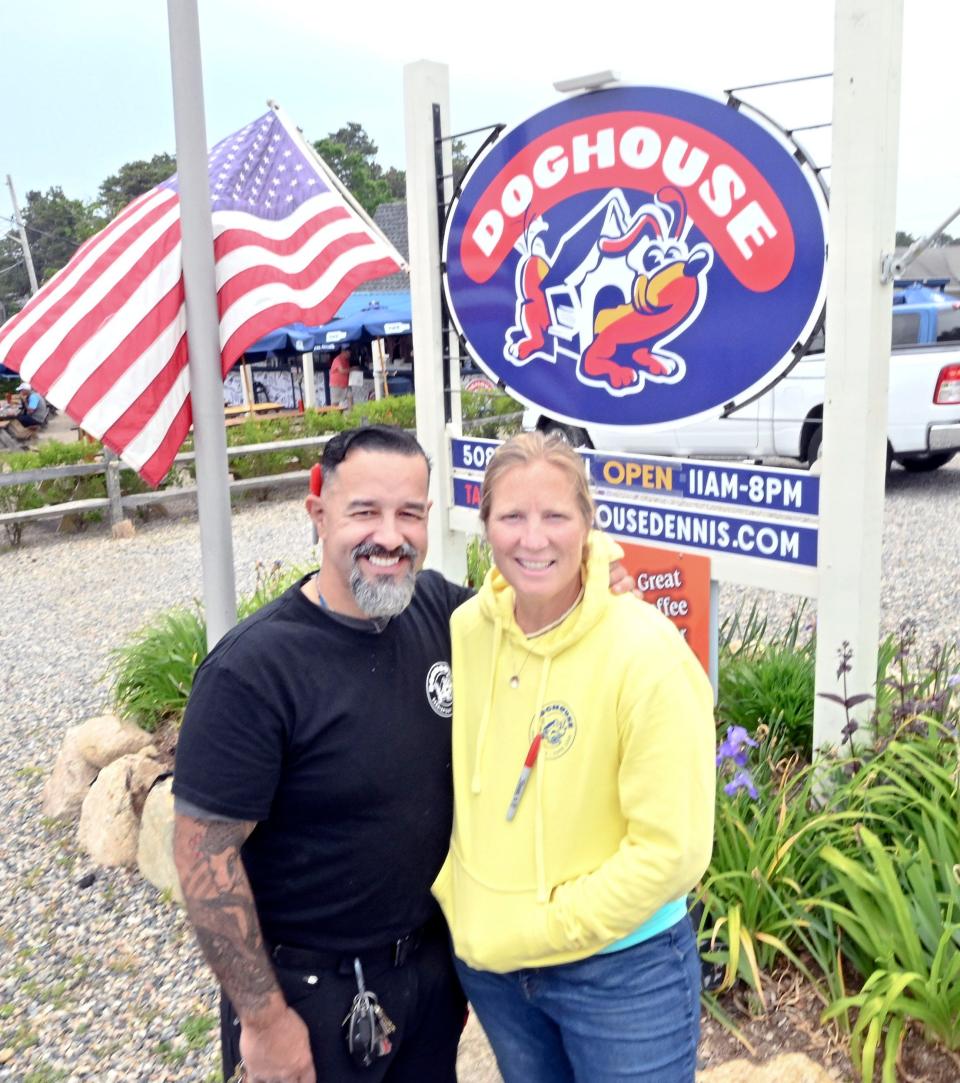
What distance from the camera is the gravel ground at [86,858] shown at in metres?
3.25

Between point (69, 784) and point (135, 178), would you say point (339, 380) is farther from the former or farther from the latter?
point (135, 178)

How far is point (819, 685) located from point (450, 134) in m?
2.73

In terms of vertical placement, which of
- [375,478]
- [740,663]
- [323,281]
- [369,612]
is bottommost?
[740,663]

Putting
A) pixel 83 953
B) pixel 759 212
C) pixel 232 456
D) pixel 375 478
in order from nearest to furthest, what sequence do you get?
pixel 375 478 < pixel 759 212 < pixel 83 953 < pixel 232 456

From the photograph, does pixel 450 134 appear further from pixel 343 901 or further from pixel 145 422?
pixel 343 901

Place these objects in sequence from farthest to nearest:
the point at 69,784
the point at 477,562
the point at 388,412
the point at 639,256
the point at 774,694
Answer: the point at 388,412
the point at 477,562
the point at 69,784
the point at 774,694
the point at 639,256

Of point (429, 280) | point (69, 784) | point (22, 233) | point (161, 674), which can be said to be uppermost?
point (22, 233)

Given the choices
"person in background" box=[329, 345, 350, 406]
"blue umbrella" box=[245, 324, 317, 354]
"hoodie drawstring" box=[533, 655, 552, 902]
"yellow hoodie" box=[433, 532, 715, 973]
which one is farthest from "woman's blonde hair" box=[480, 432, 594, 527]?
"person in background" box=[329, 345, 350, 406]

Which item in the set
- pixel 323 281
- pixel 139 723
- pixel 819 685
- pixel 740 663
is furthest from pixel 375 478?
pixel 139 723

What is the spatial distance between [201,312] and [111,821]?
2134 millimetres

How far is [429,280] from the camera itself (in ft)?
15.0

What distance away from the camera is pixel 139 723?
205 inches

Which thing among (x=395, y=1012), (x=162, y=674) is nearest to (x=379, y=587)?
(x=395, y=1012)

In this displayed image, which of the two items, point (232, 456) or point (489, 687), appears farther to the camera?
point (232, 456)
